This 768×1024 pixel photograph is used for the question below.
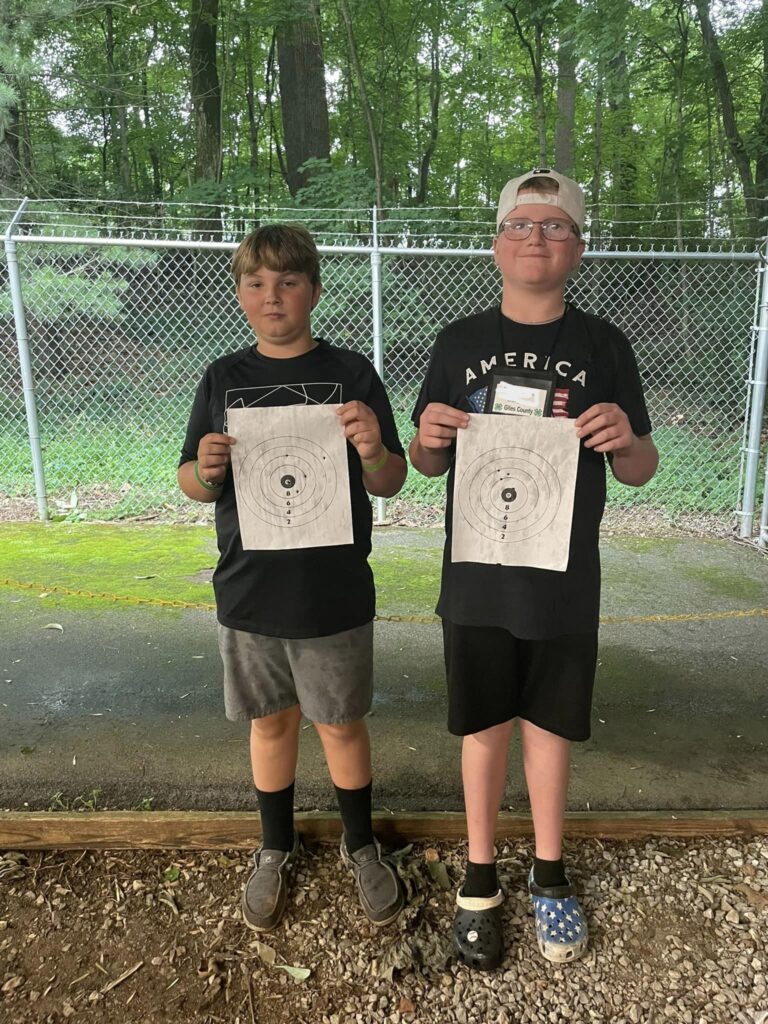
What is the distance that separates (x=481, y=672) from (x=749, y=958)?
3.21 feet

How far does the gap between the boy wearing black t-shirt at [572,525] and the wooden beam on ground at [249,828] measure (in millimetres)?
344

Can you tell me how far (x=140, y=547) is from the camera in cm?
525

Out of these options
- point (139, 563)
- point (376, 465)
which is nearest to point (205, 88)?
point (139, 563)

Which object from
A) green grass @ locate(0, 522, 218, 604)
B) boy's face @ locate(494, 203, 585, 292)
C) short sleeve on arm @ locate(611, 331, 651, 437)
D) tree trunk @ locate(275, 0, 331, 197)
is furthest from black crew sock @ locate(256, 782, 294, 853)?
tree trunk @ locate(275, 0, 331, 197)

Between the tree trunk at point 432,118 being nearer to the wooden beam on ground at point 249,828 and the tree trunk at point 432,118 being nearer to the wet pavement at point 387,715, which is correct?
the wet pavement at point 387,715

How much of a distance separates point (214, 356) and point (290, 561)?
19.6 ft

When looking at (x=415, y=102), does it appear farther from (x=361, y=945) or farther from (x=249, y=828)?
(x=361, y=945)

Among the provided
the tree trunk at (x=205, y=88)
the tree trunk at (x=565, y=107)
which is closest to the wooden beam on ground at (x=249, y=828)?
the tree trunk at (x=565, y=107)

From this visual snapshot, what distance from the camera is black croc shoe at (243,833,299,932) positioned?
6.06ft

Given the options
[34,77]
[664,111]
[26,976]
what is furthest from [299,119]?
[26,976]

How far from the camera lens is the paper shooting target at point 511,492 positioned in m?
1.63

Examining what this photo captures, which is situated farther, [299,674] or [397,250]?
[397,250]

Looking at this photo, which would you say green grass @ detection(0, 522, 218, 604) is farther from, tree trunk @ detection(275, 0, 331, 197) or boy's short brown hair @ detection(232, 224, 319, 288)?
tree trunk @ detection(275, 0, 331, 197)

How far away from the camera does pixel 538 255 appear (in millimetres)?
1574
